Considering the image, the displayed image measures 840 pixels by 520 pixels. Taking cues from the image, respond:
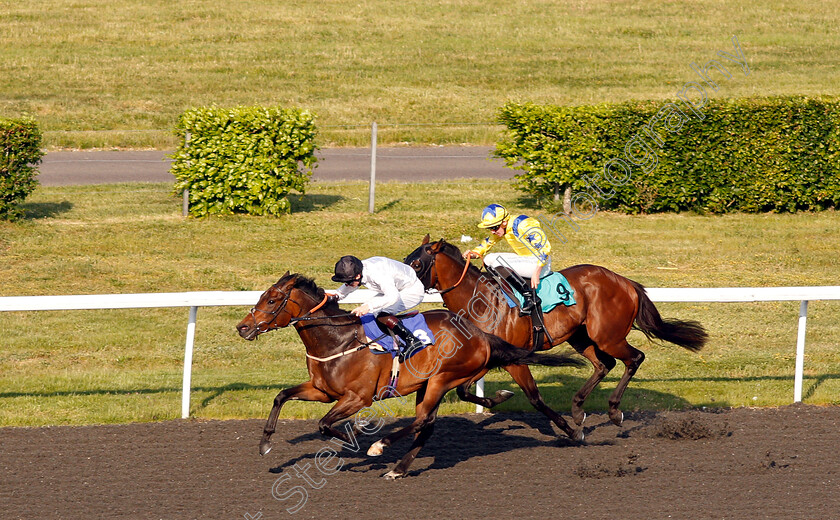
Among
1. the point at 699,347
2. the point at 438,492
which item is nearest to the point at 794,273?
the point at 699,347

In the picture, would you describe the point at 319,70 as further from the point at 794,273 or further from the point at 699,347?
the point at 699,347

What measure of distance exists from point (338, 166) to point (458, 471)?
13.6m

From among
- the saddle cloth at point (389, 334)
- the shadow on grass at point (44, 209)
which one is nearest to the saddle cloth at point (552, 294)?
the saddle cloth at point (389, 334)

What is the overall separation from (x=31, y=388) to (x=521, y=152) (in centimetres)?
850

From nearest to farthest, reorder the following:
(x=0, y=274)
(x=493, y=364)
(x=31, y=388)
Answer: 1. (x=493, y=364)
2. (x=31, y=388)
3. (x=0, y=274)

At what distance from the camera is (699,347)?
829 centimetres

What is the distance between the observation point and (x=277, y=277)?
12391mm

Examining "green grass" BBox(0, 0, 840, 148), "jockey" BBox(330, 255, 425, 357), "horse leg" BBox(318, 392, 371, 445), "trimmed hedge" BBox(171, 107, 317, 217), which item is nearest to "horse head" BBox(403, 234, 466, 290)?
"jockey" BBox(330, 255, 425, 357)

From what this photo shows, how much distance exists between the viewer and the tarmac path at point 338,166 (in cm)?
1845

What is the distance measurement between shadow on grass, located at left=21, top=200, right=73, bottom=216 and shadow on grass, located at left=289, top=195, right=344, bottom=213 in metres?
3.40

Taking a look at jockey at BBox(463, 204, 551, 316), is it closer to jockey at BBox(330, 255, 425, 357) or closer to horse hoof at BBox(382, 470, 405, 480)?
jockey at BBox(330, 255, 425, 357)

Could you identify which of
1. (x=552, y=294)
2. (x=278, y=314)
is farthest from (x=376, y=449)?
(x=552, y=294)

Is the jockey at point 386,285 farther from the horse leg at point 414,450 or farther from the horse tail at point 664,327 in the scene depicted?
the horse tail at point 664,327

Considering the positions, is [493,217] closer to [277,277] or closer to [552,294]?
[552,294]
